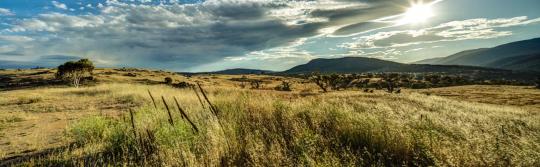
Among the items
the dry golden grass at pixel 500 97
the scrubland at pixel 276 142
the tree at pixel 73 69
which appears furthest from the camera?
the tree at pixel 73 69

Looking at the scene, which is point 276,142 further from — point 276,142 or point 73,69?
point 73,69

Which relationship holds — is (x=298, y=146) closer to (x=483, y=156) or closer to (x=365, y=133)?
(x=365, y=133)

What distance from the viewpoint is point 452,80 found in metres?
89.8

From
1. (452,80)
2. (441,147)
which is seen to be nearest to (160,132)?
(441,147)

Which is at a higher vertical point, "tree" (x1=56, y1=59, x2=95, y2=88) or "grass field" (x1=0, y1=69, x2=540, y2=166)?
"tree" (x1=56, y1=59, x2=95, y2=88)

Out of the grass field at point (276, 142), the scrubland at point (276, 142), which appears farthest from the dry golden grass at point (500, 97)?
the scrubland at point (276, 142)

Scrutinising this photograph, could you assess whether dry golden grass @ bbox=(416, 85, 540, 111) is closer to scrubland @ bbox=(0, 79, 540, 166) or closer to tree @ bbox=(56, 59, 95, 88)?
scrubland @ bbox=(0, 79, 540, 166)

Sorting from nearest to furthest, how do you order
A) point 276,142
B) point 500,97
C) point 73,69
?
point 276,142 → point 500,97 → point 73,69

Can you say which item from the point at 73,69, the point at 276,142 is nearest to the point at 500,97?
the point at 276,142

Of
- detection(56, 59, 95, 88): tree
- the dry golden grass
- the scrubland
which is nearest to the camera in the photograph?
the scrubland

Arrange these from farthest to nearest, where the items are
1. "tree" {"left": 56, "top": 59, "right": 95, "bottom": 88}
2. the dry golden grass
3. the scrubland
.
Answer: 1. "tree" {"left": 56, "top": 59, "right": 95, "bottom": 88}
2. the dry golden grass
3. the scrubland

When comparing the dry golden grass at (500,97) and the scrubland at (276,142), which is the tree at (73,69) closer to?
the scrubland at (276,142)

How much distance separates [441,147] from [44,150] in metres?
8.63

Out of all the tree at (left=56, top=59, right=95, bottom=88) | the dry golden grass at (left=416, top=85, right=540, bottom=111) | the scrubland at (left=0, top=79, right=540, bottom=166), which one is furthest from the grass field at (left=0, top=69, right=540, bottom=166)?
the tree at (left=56, top=59, right=95, bottom=88)
